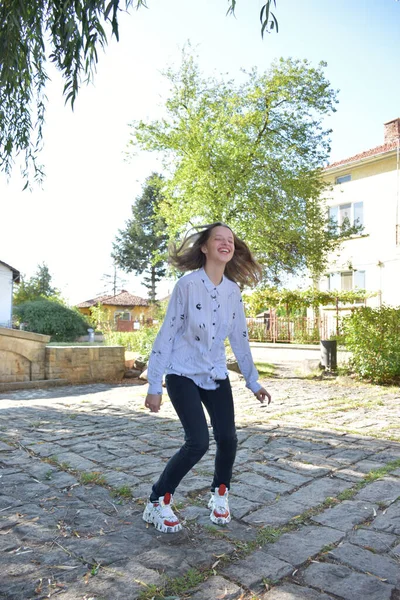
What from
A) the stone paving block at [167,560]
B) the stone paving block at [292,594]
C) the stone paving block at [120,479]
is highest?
the stone paving block at [120,479]

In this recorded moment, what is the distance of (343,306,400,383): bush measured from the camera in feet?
34.3

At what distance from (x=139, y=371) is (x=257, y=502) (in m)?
9.23

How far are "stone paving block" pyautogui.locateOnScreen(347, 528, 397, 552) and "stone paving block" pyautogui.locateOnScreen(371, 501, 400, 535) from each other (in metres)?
0.08

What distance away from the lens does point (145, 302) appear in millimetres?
59688

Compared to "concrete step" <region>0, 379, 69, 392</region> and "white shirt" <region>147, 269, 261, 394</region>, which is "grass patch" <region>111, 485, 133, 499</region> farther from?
"concrete step" <region>0, 379, 69, 392</region>

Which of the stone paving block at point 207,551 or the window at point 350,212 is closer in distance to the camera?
the stone paving block at point 207,551

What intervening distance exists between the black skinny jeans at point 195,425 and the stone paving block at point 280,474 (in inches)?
45.1

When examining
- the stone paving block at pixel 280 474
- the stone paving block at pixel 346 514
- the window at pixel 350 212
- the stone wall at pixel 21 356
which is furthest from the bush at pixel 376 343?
the window at pixel 350 212

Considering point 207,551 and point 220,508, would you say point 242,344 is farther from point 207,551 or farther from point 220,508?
point 207,551

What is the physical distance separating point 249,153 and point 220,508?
36.4 ft

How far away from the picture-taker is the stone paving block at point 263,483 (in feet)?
12.5

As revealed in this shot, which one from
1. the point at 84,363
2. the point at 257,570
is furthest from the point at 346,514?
the point at 84,363

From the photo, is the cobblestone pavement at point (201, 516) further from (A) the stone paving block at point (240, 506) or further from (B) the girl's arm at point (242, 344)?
(B) the girl's arm at point (242, 344)

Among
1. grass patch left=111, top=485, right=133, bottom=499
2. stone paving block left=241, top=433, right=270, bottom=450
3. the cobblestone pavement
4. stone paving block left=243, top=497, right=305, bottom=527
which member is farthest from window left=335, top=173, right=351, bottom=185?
grass patch left=111, top=485, right=133, bottom=499
